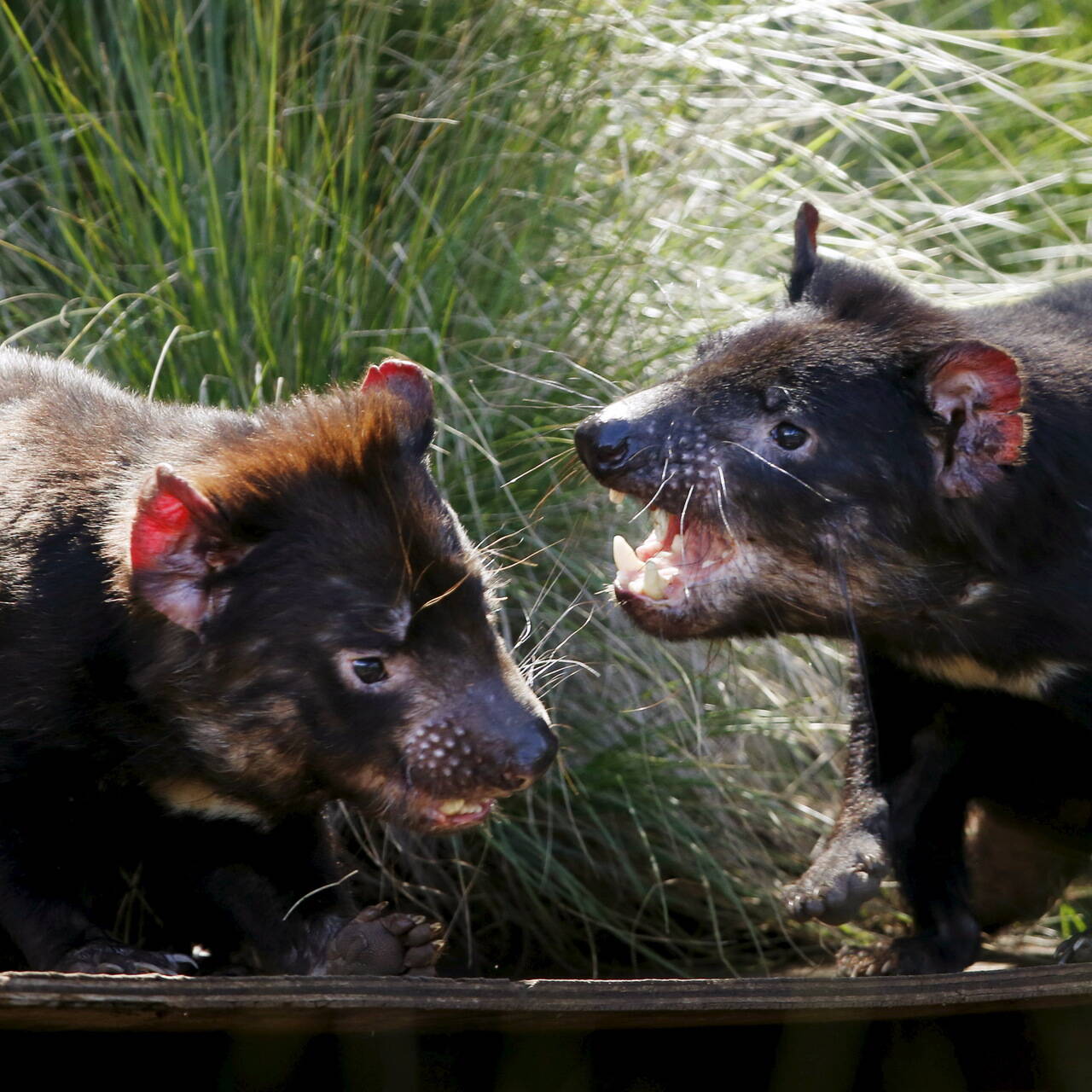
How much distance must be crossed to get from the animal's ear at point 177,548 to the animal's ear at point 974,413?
46.2 inches

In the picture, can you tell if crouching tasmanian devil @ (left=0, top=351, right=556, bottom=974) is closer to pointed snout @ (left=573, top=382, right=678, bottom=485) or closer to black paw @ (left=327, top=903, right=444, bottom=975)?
black paw @ (left=327, top=903, right=444, bottom=975)

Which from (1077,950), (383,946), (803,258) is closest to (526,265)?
(803,258)

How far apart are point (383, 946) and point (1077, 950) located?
1313 millimetres

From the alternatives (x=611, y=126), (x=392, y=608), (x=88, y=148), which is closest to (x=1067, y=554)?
(x=392, y=608)

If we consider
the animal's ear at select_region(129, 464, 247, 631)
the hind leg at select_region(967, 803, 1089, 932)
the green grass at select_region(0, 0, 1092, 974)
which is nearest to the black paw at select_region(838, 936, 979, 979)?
the hind leg at select_region(967, 803, 1089, 932)

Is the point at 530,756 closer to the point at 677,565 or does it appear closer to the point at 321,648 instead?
the point at 321,648

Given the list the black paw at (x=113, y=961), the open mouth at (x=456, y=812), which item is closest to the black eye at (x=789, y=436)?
the open mouth at (x=456, y=812)

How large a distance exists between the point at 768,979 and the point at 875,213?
2768 mm

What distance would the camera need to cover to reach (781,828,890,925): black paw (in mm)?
2721

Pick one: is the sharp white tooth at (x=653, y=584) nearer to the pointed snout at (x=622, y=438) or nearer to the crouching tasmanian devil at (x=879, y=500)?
the crouching tasmanian devil at (x=879, y=500)

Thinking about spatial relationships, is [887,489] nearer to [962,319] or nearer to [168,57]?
[962,319]

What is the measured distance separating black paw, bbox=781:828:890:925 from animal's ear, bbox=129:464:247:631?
1133mm

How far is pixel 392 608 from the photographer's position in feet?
7.86

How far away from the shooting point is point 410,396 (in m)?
2.71
